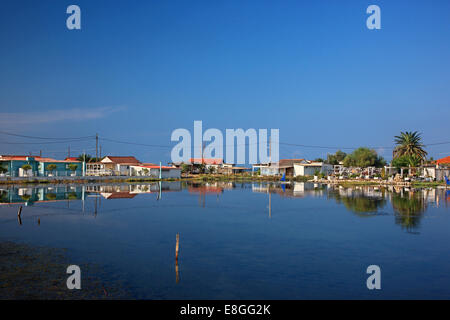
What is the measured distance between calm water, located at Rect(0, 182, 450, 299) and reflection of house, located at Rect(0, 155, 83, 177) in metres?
26.8

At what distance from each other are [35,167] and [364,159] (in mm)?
70280

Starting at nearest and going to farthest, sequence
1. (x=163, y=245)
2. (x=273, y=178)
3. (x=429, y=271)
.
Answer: (x=429, y=271)
(x=163, y=245)
(x=273, y=178)

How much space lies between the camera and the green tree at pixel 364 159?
91762 millimetres

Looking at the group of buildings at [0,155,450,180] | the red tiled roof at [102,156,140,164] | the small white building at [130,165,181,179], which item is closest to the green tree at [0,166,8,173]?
the group of buildings at [0,155,450,180]

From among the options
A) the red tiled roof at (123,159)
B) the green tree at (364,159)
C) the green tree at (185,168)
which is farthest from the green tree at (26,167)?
the green tree at (364,159)

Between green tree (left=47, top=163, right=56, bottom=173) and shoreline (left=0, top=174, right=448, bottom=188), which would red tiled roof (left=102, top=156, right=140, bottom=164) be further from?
green tree (left=47, top=163, right=56, bottom=173)

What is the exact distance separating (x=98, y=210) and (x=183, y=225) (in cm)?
984

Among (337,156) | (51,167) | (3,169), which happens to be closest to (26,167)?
(3,169)

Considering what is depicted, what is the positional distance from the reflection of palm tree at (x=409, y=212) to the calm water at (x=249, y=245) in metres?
0.08

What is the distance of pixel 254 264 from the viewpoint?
16.0 metres

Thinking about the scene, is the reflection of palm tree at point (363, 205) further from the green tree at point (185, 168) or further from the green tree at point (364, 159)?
the green tree at point (185, 168)

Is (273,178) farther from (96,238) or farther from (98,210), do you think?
(96,238)
